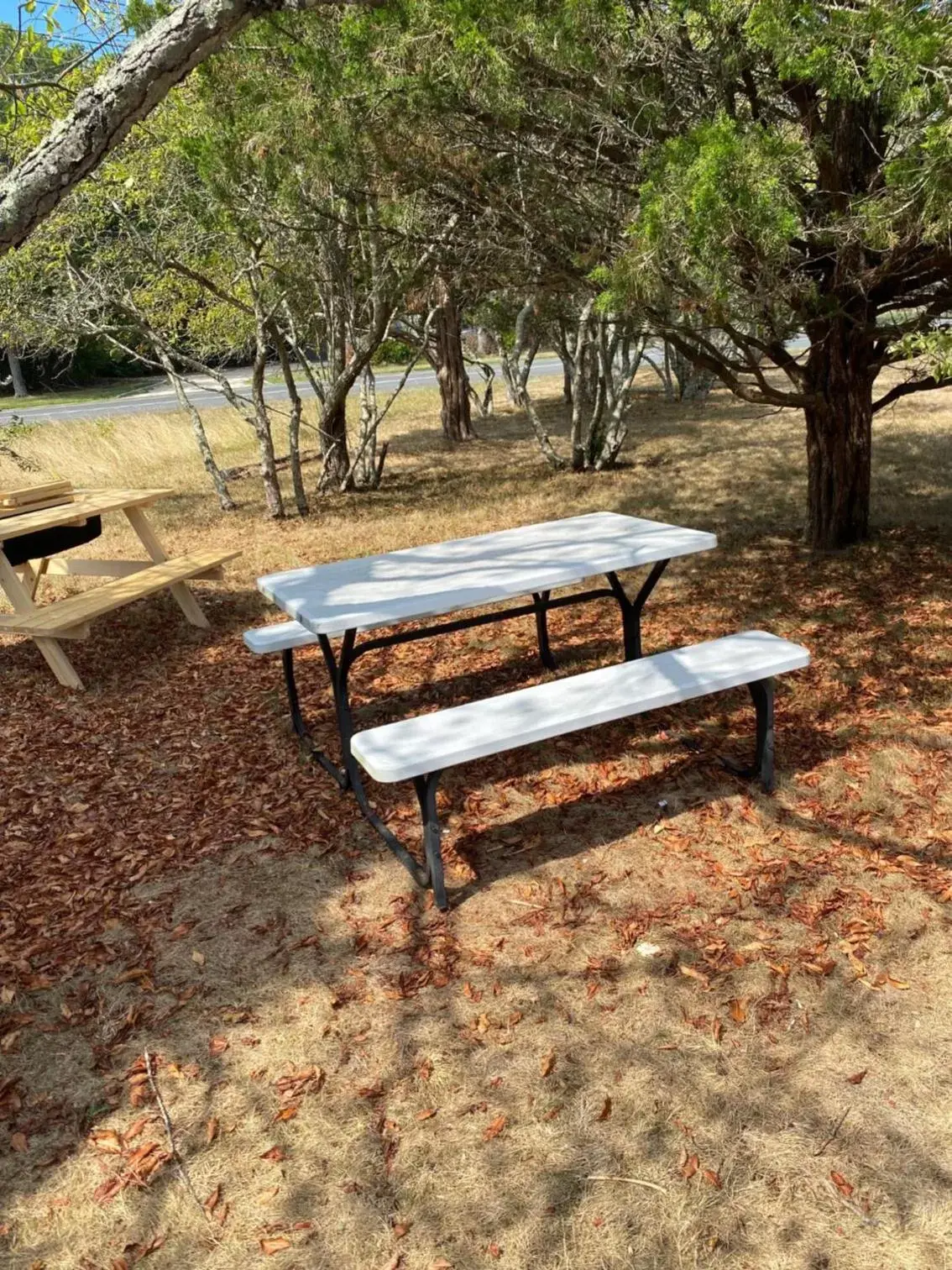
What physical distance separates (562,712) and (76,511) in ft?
12.6

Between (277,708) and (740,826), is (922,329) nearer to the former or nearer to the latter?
(740,826)

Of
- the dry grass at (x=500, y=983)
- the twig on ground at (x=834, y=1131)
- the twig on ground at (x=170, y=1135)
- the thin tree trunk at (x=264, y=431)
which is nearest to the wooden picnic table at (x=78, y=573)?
the dry grass at (x=500, y=983)

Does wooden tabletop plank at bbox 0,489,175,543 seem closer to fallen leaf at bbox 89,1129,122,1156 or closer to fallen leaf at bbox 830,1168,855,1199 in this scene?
fallen leaf at bbox 89,1129,122,1156

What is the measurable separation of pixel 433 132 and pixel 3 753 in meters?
3.90

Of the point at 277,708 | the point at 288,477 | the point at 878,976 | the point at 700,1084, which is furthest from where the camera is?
the point at 288,477

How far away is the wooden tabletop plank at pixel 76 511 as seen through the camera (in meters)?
5.50

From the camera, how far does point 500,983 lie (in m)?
2.98

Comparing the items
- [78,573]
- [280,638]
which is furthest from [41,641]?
[280,638]

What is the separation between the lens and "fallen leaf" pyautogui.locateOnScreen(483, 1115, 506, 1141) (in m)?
2.44

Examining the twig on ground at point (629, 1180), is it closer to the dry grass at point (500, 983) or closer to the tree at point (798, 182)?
the dry grass at point (500, 983)

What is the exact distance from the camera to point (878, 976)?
2.89 metres

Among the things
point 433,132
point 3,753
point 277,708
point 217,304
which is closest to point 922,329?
point 433,132

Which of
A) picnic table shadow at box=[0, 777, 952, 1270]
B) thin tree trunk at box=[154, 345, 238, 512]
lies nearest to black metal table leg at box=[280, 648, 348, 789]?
picnic table shadow at box=[0, 777, 952, 1270]

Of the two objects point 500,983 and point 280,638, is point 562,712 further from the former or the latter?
point 280,638
